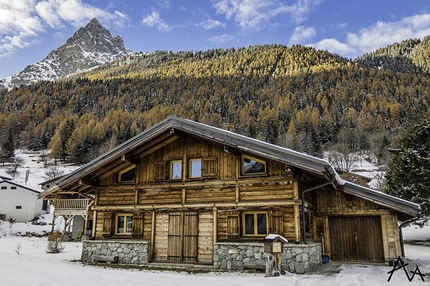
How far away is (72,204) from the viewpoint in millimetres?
32812

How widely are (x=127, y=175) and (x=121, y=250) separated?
3.49m

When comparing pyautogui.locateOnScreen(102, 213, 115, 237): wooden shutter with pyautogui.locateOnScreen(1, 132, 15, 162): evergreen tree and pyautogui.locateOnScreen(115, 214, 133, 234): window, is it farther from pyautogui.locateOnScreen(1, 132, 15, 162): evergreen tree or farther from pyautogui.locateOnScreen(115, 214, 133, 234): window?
pyautogui.locateOnScreen(1, 132, 15, 162): evergreen tree

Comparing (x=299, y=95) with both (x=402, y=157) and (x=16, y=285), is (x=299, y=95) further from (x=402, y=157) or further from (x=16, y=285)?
(x=16, y=285)

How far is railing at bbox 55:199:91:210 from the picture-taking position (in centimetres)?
3250

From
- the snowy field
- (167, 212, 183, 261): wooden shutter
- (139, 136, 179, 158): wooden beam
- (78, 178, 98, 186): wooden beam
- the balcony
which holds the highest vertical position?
(139, 136, 179, 158): wooden beam

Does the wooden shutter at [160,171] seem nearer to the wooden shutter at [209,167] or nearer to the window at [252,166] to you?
the wooden shutter at [209,167]

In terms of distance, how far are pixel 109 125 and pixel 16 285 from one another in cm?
11407

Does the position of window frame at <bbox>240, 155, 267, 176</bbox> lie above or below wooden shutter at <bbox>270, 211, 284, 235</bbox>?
above

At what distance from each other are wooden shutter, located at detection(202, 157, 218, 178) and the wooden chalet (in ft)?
0.14

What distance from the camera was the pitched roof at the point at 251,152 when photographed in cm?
1224

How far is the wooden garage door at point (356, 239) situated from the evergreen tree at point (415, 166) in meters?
10.0

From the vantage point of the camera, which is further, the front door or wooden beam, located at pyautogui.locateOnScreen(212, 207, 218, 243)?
the front door

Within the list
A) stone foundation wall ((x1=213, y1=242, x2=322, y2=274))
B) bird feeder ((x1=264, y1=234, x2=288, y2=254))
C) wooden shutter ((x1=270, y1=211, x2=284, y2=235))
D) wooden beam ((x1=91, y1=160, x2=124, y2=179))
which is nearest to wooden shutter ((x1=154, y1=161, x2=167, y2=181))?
wooden beam ((x1=91, y1=160, x2=124, y2=179))

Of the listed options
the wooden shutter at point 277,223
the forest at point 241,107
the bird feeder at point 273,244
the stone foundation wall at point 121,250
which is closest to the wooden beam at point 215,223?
the wooden shutter at point 277,223
